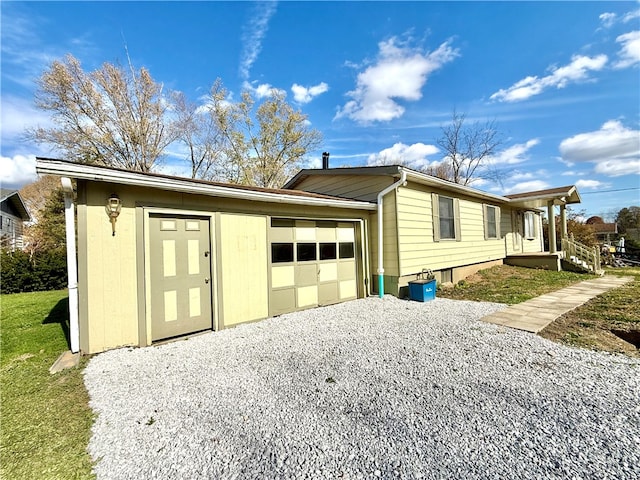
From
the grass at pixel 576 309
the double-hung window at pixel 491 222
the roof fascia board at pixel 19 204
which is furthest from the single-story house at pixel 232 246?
the roof fascia board at pixel 19 204

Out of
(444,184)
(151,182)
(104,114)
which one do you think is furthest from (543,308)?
(104,114)

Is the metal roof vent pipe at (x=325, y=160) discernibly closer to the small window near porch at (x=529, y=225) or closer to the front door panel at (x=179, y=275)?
the front door panel at (x=179, y=275)

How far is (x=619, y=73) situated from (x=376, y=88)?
1009cm

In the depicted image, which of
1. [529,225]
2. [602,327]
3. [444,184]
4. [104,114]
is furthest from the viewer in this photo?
[529,225]

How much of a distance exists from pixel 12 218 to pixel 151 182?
23.1 m

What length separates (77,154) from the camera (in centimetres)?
1399

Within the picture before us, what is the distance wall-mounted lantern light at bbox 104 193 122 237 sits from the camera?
13.0ft

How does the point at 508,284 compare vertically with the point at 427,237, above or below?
below

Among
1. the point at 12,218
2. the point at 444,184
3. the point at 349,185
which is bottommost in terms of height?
the point at 444,184

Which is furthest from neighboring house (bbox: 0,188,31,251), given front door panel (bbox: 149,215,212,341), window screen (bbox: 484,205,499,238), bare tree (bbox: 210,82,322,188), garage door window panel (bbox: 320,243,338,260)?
window screen (bbox: 484,205,499,238)

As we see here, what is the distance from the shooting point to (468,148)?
22.3 metres

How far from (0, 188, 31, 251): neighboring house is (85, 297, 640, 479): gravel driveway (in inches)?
753

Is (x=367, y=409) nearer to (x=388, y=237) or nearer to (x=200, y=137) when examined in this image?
(x=388, y=237)

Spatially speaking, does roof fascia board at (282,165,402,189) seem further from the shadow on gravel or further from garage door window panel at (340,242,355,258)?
the shadow on gravel
